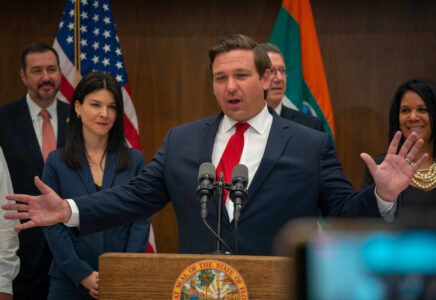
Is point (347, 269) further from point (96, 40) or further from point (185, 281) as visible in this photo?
point (96, 40)

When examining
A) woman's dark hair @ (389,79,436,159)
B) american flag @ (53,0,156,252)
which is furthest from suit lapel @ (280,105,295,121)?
american flag @ (53,0,156,252)

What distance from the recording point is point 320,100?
4211 mm

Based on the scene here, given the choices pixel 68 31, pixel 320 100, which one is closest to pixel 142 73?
pixel 68 31

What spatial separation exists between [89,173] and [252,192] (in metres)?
1.21

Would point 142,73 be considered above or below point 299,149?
above

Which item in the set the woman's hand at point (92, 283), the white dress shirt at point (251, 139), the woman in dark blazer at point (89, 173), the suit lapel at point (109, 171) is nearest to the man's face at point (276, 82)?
the woman in dark blazer at point (89, 173)

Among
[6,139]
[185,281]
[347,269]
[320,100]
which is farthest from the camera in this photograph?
[320,100]

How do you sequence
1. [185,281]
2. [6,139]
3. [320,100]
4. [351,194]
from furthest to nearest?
[320,100], [6,139], [351,194], [185,281]

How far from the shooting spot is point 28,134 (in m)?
3.49

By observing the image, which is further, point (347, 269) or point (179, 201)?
point (179, 201)

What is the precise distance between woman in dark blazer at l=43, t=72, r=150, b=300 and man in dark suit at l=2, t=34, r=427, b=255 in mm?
679

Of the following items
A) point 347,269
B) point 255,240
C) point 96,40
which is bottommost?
point 255,240

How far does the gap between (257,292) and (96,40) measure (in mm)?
3403

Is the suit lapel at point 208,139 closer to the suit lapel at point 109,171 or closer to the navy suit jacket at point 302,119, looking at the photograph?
the suit lapel at point 109,171
